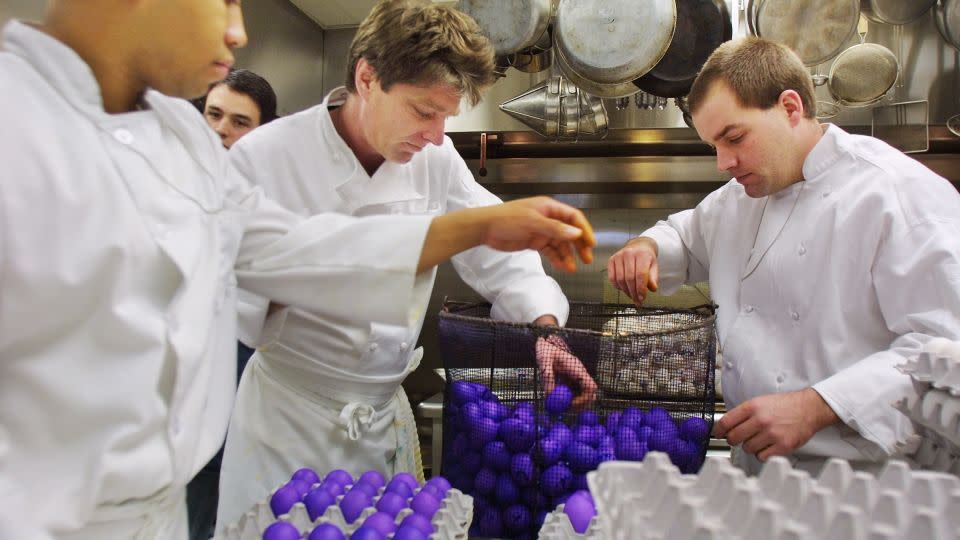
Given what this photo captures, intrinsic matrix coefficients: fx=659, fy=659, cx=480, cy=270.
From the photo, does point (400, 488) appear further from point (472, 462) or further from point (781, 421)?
point (781, 421)

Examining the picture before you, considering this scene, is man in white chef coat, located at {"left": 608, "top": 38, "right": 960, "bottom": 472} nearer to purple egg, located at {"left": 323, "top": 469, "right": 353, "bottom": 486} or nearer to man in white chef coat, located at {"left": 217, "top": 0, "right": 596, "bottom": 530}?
man in white chef coat, located at {"left": 217, "top": 0, "right": 596, "bottom": 530}

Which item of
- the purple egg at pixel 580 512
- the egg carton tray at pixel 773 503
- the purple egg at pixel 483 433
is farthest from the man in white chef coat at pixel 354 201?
the egg carton tray at pixel 773 503

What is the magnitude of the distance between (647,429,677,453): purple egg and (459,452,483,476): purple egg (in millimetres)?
297

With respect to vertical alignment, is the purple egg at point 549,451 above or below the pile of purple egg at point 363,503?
above

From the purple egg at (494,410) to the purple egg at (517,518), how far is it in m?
0.15

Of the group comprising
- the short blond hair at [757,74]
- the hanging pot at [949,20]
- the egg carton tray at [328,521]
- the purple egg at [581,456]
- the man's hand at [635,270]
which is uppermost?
the hanging pot at [949,20]

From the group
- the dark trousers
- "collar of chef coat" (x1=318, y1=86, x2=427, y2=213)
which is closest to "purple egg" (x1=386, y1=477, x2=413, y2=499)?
"collar of chef coat" (x1=318, y1=86, x2=427, y2=213)

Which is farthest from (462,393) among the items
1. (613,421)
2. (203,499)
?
(203,499)

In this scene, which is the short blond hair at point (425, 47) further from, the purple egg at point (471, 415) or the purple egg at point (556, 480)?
the purple egg at point (556, 480)

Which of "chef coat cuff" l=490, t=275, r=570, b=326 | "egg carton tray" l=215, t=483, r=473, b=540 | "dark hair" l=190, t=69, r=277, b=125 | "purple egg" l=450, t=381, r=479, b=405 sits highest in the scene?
"dark hair" l=190, t=69, r=277, b=125

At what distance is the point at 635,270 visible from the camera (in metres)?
1.61

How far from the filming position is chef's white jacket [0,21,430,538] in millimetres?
632

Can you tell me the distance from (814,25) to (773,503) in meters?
2.43

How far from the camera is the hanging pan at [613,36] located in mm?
2094
